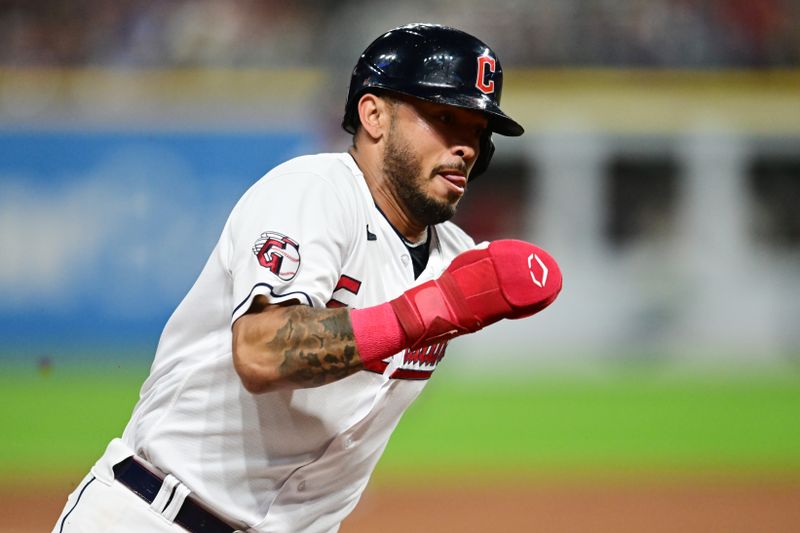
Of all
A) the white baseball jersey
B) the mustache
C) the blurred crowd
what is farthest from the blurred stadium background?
the mustache

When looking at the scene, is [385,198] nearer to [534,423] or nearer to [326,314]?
[326,314]

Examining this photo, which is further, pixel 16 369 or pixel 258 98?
pixel 258 98

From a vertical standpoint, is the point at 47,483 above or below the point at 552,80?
below

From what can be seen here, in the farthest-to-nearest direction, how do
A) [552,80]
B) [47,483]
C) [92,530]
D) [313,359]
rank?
[552,80]
[47,483]
[92,530]
[313,359]

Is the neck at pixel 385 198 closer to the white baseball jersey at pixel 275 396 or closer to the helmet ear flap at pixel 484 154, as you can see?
the white baseball jersey at pixel 275 396

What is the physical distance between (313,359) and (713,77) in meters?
8.87

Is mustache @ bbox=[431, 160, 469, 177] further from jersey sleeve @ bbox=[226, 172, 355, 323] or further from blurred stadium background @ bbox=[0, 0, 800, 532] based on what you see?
blurred stadium background @ bbox=[0, 0, 800, 532]

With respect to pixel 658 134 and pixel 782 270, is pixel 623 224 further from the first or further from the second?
pixel 782 270

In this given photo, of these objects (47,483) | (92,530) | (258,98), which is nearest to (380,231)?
(92,530)

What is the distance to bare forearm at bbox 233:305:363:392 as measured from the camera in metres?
1.80

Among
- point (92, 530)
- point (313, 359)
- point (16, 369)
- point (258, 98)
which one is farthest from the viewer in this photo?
point (258, 98)

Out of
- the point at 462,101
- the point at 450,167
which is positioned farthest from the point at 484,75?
the point at 450,167

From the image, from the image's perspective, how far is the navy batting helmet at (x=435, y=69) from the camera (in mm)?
2318

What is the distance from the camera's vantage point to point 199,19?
9422 mm
